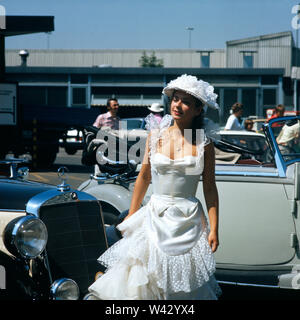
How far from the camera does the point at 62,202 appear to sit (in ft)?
13.5

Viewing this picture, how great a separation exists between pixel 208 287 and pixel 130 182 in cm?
231

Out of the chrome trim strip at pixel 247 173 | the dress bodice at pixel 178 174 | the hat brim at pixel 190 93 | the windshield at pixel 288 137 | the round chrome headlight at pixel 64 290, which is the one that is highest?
the hat brim at pixel 190 93

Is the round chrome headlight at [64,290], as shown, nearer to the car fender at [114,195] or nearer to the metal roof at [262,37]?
the car fender at [114,195]

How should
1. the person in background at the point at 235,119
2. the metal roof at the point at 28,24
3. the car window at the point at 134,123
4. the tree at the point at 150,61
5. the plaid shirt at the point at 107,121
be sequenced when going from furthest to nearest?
1. the tree at the point at 150,61
2. the car window at the point at 134,123
3. the metal roof at the point at 28,24
4. the person in background at the point at 235,119
5. the plaid shirt at the point at 107,121

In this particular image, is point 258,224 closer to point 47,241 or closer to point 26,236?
point 47,241

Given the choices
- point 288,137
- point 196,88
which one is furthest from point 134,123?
point 196,88

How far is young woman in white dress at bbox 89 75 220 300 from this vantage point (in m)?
3.62

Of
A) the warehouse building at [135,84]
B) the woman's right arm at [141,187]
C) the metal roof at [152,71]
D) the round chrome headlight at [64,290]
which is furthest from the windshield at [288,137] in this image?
the metal roof at [152,71]

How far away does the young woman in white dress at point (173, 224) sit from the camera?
11.9 feet

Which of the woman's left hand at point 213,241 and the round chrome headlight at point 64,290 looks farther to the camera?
the round chrome headlight at point 64,290

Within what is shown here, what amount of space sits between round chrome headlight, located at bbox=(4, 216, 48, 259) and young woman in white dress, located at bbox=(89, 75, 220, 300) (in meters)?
0.40

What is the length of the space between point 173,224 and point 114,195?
2.23 m
